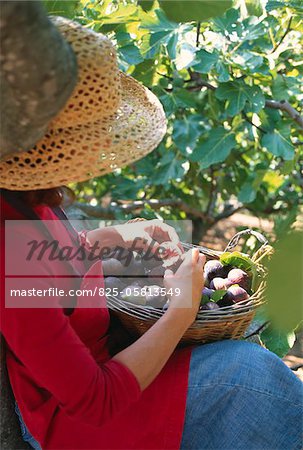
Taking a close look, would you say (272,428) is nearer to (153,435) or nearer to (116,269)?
(153,435)

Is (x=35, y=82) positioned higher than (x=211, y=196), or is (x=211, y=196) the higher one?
(x=35, y=82)

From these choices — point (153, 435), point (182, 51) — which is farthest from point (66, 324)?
point (182, 51)

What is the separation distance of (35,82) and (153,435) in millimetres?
672

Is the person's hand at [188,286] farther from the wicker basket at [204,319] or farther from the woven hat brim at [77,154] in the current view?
→ the woven hat brim at [77,154]

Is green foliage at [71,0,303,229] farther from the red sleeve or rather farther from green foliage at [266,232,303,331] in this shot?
green foliage at [266,232,303,331]

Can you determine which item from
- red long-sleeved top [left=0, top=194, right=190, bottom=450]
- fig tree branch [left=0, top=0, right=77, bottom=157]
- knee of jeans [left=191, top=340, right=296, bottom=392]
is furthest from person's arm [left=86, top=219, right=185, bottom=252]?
fig tree branch [left=0, top=0, right=77, bottom=157]

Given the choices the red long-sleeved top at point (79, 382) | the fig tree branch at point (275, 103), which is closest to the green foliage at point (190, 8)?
the red long-sleeved top at point (79, 382)

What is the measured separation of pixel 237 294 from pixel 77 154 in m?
0.54

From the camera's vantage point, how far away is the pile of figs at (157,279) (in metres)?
1.25

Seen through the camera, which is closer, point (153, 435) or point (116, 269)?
point (153, 435)

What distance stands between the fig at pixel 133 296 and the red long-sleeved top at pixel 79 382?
0.30 ft

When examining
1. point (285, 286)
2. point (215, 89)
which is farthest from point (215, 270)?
point (215, 89)

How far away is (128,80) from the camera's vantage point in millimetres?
1248

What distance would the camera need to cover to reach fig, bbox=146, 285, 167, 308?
4.04 feet
